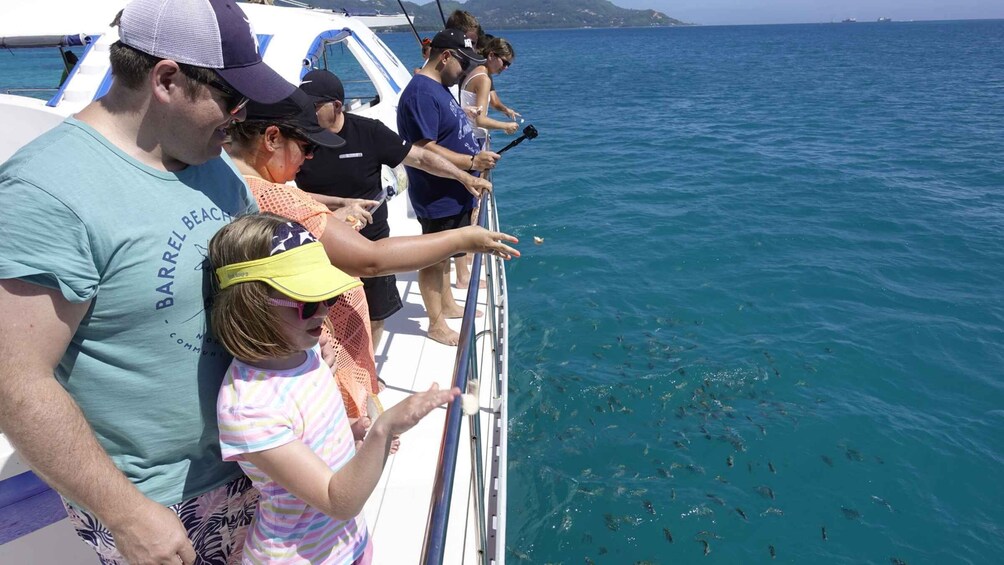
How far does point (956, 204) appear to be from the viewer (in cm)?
1312

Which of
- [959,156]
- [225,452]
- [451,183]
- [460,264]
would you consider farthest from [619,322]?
[959,156]

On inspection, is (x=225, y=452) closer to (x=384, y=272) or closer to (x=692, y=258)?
(x=384, y=272)

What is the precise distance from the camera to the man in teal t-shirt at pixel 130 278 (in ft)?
→ 4.25

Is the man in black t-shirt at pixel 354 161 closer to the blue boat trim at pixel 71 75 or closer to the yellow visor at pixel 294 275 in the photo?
the yellow visor at pixel 294 275

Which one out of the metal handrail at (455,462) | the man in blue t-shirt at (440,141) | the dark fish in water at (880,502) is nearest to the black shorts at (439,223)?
the man in blue t-shirt at (440,141)

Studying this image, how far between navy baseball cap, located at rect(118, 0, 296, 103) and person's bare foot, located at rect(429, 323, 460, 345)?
2865mm

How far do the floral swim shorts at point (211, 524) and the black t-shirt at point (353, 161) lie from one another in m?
1.96

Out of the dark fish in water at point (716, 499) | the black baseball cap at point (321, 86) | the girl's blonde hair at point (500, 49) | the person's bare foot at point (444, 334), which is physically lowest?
the dark fish in water at point (716, 499)

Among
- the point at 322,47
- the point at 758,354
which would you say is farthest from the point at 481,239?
the point at 758,354

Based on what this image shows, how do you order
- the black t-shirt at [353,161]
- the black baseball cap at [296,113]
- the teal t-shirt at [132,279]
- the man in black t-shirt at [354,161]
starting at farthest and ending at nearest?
the black t-shirt at [353,161], the man in black t-shirt at [354,161], the black baseball cap at [296,113], the teal t-shirt at [132,279]

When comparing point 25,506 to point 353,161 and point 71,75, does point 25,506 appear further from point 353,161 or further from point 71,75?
point 71,75

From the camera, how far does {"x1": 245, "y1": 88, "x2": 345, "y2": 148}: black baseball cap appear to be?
1931mm

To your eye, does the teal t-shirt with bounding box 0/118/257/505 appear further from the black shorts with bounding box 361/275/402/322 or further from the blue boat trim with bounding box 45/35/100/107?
the blue boat trim with bounding box 45/35/100/107

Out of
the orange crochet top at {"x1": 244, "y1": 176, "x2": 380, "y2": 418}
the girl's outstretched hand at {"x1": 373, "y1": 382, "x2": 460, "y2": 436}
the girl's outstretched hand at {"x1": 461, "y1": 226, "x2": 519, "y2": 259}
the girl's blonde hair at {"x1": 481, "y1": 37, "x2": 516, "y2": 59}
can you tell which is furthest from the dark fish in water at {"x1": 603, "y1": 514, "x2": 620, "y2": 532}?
the girl's blonde hair at {"x1": 481, "y1": 37, "x2": 516, "y2": 59}
